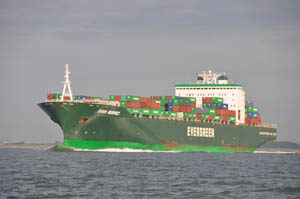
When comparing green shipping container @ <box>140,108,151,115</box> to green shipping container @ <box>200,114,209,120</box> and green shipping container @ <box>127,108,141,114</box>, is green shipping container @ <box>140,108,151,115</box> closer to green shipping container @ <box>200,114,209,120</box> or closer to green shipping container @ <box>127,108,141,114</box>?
green shipping container @ <box>127,108,141,114</box>

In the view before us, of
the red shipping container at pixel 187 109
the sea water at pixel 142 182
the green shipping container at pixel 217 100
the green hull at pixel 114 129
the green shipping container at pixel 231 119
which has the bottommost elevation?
the sea water at pixel 142 182

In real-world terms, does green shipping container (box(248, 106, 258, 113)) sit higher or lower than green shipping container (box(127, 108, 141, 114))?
higher

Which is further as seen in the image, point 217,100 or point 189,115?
point 217,100

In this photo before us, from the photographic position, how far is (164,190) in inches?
1228

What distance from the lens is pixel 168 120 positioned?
7094 cm

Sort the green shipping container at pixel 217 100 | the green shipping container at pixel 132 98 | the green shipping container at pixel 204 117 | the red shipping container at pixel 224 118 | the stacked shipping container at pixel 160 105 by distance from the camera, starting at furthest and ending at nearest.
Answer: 1. the red shipping container at pixel 224 118
2. the green shipping container at pixel 217 100
3. the green shipping container at pixel 204 117
4. the stacked shipping container at pixel 160 105
5. the green shipping container at pixel 132 98

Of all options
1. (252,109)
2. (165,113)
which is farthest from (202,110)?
(252,109)

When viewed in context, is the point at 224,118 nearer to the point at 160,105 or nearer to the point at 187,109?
the point at 187,109

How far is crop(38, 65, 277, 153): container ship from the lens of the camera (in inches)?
2512

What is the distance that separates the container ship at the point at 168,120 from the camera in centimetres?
6381

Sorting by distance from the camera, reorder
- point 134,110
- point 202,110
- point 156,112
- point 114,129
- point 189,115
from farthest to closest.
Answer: point 202,110, point 189,115, point 156,112, point 134,110, point 114,129

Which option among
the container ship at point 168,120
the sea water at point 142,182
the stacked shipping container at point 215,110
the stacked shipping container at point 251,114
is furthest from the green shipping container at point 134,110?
the stacked shipping container at point 251,114

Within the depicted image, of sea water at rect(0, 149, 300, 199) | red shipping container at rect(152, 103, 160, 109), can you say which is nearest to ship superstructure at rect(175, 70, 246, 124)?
red shipping container at rect(152, 103, 160, 109)

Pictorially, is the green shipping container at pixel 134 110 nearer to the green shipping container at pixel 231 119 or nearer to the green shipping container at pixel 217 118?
the green shipping container at pixel 217 118
